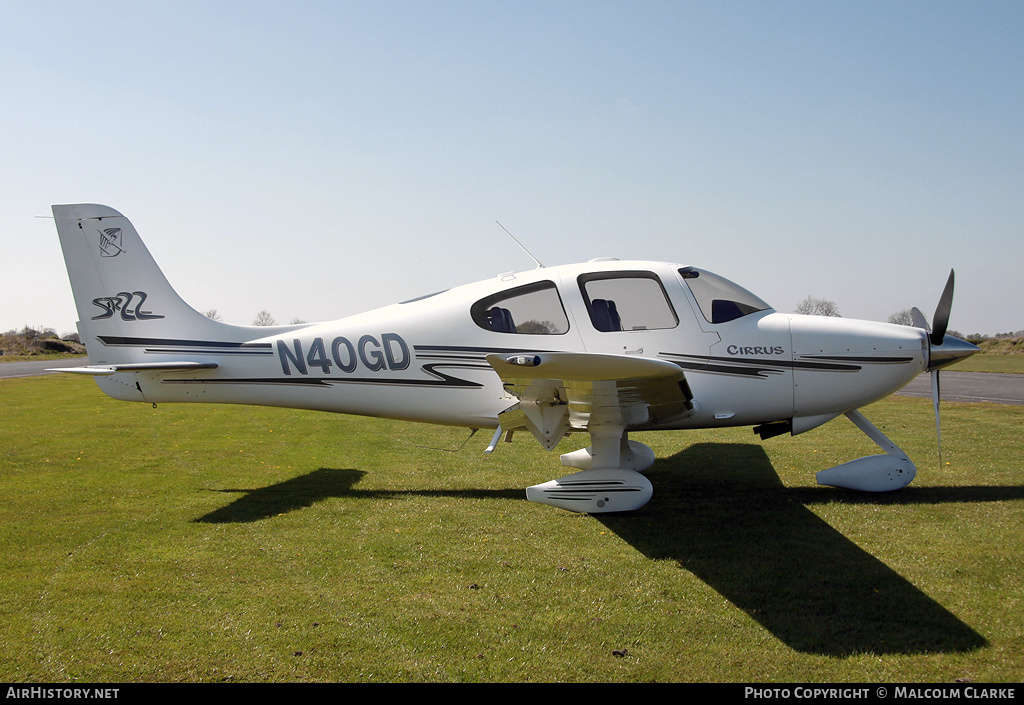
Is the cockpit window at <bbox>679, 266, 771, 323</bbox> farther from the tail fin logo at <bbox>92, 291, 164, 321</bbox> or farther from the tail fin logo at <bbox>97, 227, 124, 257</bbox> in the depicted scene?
the tail fin logo at <bbox>97, 227, 124, 257</bbox>

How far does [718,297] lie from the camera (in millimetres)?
5938

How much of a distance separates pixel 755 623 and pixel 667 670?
2.54 ft

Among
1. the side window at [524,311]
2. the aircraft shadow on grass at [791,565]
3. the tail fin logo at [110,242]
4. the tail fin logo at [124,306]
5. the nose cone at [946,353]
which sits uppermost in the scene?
the tail fin logo at [110,242]

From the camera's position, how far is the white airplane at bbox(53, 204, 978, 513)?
574cm

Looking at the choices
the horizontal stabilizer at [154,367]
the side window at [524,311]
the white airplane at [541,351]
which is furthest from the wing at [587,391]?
the horizontal stabilizer at [154,367]

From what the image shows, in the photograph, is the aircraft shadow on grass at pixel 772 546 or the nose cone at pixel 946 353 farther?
the nose cone at pixel 946 353

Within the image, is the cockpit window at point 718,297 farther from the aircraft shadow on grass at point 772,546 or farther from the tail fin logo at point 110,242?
the tail fin logo at point 110,242

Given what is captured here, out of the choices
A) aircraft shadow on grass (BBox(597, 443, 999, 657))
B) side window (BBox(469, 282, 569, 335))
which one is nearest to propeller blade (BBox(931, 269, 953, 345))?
aircraft shadow on grass (BBox(597, 443, 999, 657))

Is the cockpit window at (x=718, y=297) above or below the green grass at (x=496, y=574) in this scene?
above

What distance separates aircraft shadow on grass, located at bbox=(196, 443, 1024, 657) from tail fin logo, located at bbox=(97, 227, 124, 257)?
2978 millimetres

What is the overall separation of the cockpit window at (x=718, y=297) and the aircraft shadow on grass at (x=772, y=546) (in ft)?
6.17

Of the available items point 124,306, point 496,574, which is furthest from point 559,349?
point 124,306

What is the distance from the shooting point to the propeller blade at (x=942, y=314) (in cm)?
575

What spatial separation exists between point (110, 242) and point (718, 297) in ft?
21.8
